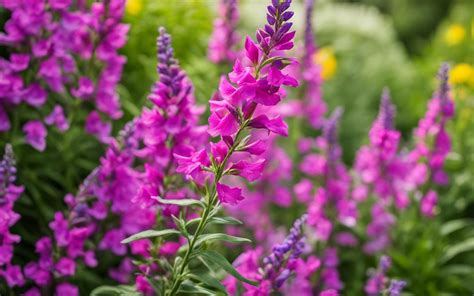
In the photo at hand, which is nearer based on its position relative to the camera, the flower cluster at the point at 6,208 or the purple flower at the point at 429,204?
the flower cluster at the point at 6,208

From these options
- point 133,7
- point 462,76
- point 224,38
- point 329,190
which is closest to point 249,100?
point 329,190

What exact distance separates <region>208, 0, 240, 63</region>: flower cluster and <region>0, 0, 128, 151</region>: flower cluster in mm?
898

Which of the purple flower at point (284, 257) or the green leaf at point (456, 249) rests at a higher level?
the green leaf at point (456, 249)

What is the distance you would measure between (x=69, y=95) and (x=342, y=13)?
7.14 meters

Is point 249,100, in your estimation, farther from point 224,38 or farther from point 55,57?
point 224,38

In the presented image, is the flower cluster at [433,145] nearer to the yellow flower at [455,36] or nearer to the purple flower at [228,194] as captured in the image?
the purple flower at [228,194]

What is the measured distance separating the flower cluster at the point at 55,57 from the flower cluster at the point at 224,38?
898mm

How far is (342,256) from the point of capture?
396 centimetres

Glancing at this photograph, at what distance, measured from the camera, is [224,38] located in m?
3.78

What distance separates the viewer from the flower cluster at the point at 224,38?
372 centimetres

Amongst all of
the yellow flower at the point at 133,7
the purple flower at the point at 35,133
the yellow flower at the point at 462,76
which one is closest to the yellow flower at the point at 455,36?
the yellow flower at the point at 462,76

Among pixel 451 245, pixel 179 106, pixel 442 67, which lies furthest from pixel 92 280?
pixel 451 245

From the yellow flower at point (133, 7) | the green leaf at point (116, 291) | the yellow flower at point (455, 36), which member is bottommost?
the green leaf at point (116, 291)

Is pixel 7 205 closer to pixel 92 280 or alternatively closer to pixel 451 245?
pixel 92 280
